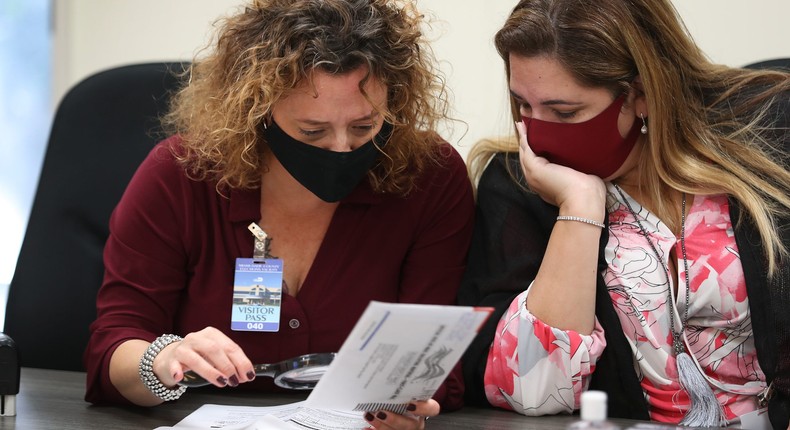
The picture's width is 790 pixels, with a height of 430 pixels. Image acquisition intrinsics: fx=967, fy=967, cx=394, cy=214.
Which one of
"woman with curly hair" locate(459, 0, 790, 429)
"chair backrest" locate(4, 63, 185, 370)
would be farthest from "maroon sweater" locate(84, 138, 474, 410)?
"chair backrest" locate(4, 63, 185, 370)

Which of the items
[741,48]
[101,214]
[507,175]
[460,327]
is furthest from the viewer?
[741,48]

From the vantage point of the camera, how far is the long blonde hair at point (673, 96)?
68.6 inches

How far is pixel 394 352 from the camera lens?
1.18 metres

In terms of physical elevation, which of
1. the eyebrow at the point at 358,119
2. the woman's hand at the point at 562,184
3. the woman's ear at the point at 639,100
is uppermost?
the woman's ear at the point at 639,100

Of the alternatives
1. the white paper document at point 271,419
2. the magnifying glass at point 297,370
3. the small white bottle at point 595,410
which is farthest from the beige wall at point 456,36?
the small white bottle at point 595,410

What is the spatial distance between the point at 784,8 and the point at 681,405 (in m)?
1.07

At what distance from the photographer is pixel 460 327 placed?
1.18 metres

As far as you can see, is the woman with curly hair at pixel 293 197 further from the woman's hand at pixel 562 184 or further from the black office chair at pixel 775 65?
the black office chair at pixel 775 65

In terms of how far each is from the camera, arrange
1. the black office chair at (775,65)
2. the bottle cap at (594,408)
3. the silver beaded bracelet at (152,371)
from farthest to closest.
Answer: the black office chair at (775,65), the silver beaded bracelet at (152,371), the bottle cap at (594,408)

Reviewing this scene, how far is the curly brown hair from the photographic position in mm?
1645

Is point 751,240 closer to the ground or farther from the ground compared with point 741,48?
closer to the ground

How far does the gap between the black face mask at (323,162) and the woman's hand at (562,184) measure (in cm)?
29

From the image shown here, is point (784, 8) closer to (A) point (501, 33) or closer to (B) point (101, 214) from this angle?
(A) point (501, 33)

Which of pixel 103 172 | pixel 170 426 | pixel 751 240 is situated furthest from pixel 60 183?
pixel 751 240
